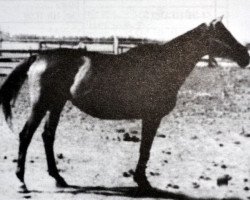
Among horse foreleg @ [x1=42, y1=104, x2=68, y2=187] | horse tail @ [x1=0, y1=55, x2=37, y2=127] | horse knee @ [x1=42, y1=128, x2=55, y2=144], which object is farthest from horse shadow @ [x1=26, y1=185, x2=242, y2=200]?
horse tail @ [x1=0, y1=55, x2=37, y2=127]

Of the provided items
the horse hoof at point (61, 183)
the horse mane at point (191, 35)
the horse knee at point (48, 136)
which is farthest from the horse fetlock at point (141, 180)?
the horse mane at point (191, 35)

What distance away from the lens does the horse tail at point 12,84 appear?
3479 mm

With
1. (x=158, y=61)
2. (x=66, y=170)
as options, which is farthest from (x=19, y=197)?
(x=158, y=61)

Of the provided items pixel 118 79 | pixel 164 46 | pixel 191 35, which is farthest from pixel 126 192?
pixel 191 35

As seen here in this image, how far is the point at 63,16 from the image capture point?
14.4 feet

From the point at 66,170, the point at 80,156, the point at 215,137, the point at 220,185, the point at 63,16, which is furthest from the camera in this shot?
the point at 215,137

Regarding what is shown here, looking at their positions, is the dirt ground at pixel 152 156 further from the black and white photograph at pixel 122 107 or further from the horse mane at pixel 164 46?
the horse mane at pixel 164 46

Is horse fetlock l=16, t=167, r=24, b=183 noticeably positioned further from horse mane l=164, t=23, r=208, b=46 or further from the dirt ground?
horse mane l=164, t=23, r=208, b=46

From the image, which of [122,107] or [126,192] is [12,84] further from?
[126,192]

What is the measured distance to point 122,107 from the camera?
3418mm

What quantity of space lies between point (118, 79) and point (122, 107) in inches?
9.4

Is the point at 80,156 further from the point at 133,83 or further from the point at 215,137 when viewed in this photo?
the point at 215,137

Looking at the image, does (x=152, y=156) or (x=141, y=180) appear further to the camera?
(x=152, y=156)

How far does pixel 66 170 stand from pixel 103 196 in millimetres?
625
